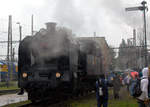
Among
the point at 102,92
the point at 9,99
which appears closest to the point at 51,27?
the point at 102,92

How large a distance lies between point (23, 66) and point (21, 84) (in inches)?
36.2

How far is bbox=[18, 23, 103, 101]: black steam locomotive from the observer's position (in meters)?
13.1

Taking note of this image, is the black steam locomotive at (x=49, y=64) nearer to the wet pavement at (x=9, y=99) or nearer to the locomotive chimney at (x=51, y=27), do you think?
the locomotive chimney at (x=51, y=27)

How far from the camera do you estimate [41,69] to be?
44.0ft

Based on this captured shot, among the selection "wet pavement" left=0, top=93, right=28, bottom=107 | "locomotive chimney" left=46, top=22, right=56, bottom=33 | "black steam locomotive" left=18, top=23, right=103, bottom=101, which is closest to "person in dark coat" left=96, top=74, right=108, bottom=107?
"black steam locomotive" left=18, top=23, right=103, bottom=101

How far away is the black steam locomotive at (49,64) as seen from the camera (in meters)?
13.1

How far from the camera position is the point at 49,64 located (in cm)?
1356

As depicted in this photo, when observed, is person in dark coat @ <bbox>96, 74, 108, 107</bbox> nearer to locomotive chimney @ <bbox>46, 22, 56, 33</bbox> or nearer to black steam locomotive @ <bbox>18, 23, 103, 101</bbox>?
black steam locomotive @ <bbox>18, 23, 103, 101</bbox>

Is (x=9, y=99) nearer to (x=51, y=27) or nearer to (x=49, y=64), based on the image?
(x=49, y=64)

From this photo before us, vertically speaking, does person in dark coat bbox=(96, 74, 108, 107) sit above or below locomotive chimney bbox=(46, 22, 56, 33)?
below

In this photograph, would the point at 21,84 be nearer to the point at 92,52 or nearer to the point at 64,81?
the point at 64,81

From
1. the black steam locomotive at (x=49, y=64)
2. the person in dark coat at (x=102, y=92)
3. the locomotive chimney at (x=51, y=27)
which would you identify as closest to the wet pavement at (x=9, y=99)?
the black steam locomotive at (x=49, y=64)

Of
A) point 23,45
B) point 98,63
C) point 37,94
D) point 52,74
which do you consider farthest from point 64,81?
point 98,63

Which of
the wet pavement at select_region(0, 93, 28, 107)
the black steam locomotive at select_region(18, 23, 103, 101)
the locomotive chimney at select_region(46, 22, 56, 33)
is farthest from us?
the wet pavement at select_region(0, 93, 28, 107)
